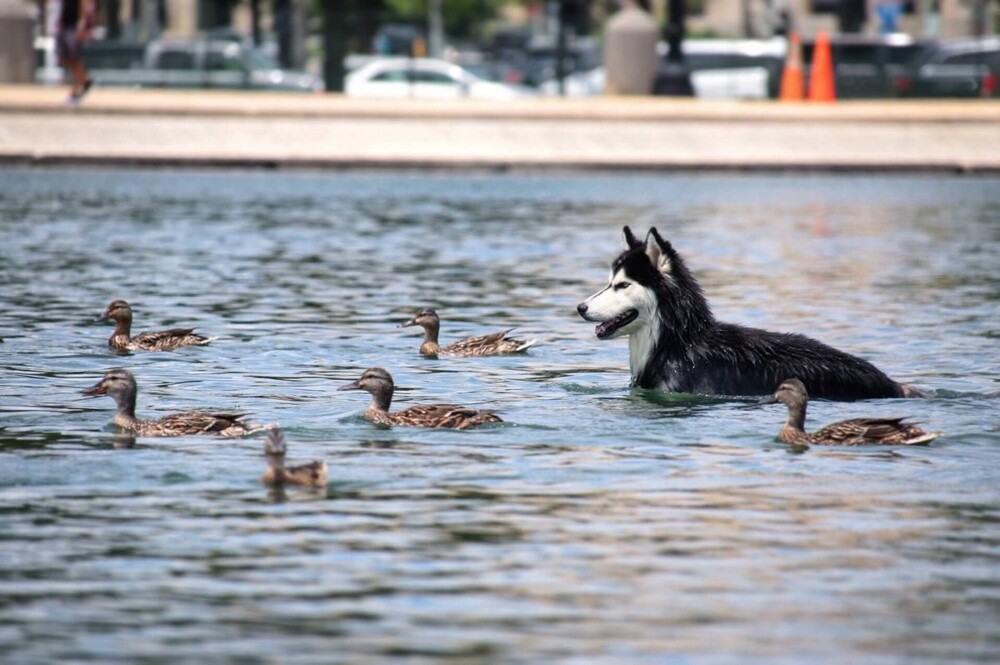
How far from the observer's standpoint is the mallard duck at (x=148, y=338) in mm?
17375

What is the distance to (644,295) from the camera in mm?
14633

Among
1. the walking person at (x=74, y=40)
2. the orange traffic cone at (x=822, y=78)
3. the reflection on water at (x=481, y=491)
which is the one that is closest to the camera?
the reflection on water at (x=481, y=491)

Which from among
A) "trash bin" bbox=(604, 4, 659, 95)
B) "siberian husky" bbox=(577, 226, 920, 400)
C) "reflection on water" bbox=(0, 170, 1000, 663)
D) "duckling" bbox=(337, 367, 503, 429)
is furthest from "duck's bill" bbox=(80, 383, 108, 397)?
"trash bin" bbox=(604, 4, 659, 95)

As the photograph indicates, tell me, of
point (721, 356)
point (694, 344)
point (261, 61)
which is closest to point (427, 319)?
point (694, 344)

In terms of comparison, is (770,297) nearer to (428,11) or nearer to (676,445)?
(676,445)

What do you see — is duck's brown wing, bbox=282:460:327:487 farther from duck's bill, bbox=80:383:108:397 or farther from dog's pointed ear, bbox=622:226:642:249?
dog's pointed ear, bbox=622:226:642:249

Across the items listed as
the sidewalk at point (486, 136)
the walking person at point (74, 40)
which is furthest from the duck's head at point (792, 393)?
the walking person at point (74, 40)

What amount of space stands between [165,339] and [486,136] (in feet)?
68.9

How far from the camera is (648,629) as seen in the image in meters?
8.79

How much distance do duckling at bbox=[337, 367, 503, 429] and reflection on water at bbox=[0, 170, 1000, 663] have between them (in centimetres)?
11

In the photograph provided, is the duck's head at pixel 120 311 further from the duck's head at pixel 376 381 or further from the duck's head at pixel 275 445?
the duck's head at pixel 275 445

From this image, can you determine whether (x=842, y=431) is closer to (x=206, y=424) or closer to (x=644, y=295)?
(x=644, y=295)

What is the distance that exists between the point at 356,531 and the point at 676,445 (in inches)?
119

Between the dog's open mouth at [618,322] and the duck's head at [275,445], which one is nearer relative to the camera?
the duck's head at [275,445]
